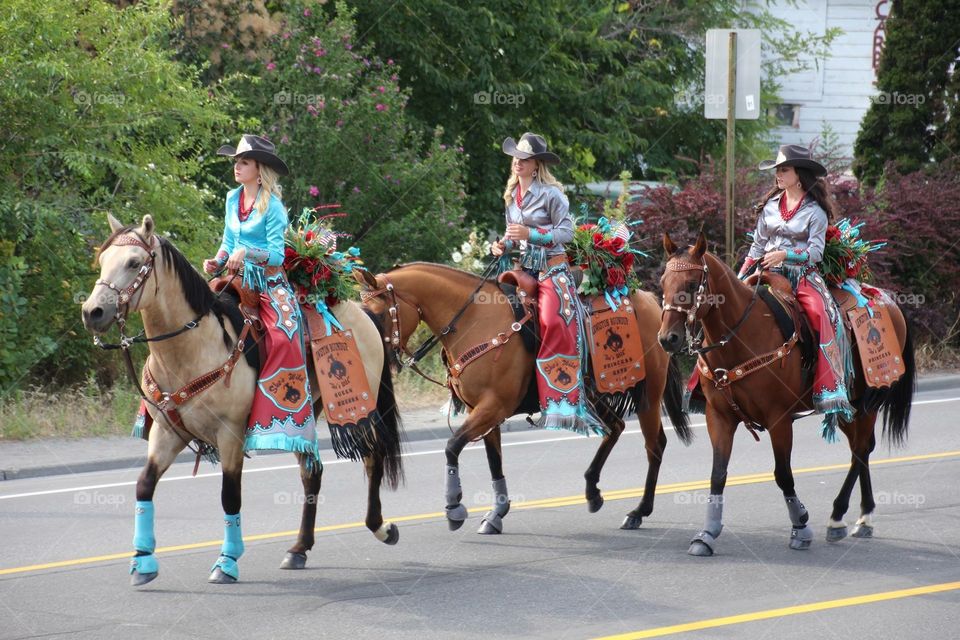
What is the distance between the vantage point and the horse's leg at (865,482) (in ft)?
28.9

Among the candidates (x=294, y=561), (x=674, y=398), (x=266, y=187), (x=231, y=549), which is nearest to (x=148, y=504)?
(x=231, y=549)

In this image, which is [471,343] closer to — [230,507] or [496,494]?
[496,494]

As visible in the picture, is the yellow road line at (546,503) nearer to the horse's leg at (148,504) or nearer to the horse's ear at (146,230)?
the horse's leg at (148,504)

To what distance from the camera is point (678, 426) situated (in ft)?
33.4

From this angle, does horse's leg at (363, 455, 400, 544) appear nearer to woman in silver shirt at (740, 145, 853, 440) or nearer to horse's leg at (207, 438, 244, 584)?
horse's leg at (207, 438, 244, 584)

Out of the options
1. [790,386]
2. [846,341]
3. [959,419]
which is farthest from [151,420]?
[959,419]

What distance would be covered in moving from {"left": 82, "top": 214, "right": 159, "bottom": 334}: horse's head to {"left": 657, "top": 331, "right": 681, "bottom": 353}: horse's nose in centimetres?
320

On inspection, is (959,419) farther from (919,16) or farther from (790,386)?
(919,16)

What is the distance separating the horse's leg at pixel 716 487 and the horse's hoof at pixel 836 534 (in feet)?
2.89

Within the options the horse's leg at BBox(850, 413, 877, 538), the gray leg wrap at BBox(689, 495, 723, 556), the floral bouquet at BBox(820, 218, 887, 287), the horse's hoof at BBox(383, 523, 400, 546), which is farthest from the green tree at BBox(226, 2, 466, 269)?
the gray leg wrap at BBox(689, 495, 723, 556)

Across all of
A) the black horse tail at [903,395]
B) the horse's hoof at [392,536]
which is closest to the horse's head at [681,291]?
the horse's hoof at [392,536]

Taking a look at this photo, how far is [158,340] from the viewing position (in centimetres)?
732

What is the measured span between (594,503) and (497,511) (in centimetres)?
91

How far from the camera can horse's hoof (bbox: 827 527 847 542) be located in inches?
340
